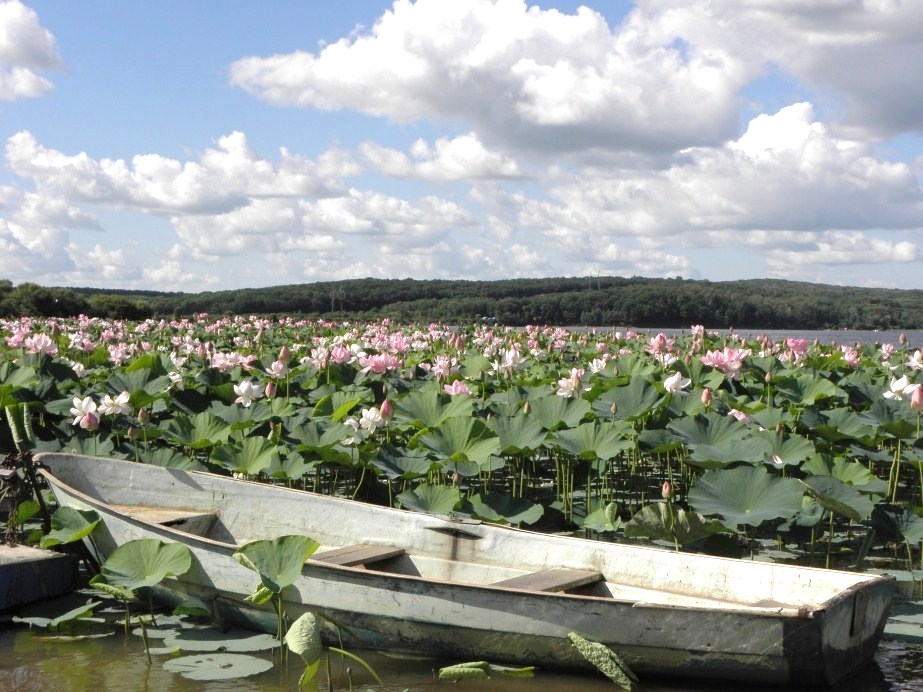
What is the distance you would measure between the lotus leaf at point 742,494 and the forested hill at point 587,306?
13426 mm

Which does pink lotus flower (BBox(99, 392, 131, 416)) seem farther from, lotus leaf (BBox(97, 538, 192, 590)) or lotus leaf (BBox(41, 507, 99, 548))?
lotus leaf (BBox(97, 538, 192, 590))

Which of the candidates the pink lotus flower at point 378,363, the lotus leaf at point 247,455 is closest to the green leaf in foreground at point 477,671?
the lotus leaf at point 247,455

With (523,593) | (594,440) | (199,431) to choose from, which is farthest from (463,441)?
(523,593)

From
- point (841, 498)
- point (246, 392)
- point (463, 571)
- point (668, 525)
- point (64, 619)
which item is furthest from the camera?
point (246, 392)

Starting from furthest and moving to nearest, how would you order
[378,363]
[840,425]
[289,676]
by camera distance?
[378,363] < [840,425] < [289,676]

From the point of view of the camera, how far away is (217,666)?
159 inches

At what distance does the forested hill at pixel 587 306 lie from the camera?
24312 mm

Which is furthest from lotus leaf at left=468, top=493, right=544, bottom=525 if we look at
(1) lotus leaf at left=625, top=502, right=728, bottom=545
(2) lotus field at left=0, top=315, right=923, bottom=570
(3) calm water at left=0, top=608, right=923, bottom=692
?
(3) calm water at left=0, top=608, right=923, bottom=692

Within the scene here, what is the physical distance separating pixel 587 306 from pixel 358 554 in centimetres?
2173

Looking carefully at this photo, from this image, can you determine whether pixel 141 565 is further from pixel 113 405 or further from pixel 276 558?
pixel 113 405

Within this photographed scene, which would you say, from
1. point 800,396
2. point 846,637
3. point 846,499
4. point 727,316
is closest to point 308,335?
point 727,316

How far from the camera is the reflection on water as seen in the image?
379 cm

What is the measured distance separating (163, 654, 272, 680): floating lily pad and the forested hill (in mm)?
14467

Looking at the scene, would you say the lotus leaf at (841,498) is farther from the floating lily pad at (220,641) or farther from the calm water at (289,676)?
the floating lily pad at (220,641)
